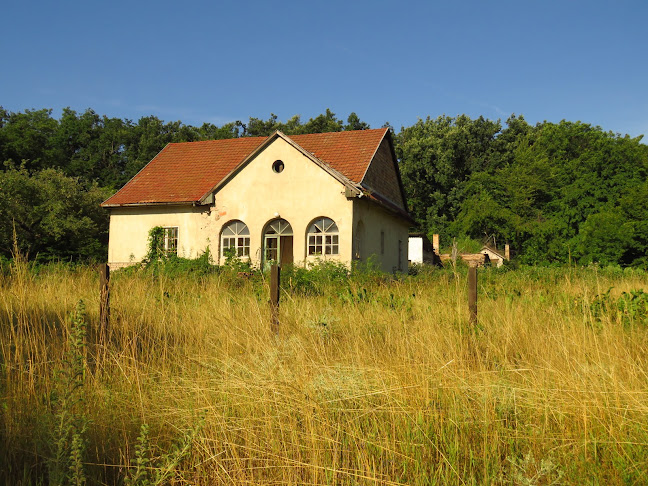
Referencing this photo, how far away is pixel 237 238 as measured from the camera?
21.9 meters

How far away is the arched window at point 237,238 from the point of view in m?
21.8

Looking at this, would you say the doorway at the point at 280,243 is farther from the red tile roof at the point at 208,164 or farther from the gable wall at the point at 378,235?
the red tile roof at the point at 208,164

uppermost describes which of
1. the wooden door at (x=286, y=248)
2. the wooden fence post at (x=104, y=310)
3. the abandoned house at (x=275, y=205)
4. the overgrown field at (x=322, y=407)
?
the abandoned house at (x=275, y=205)

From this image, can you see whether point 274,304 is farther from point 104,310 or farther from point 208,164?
point 208,164

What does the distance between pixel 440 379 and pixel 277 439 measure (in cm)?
141

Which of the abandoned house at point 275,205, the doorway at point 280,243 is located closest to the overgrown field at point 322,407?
the abandoned house at point 275,205

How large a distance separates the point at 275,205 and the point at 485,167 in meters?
41.0

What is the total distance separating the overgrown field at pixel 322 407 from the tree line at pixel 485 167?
32534mm

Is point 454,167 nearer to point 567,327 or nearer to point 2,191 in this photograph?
point 2,191

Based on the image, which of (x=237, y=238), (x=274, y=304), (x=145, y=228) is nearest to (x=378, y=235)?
(x=237, y=238)

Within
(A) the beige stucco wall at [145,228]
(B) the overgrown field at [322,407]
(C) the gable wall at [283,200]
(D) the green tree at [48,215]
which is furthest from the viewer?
(D) the green tree at [48,215]

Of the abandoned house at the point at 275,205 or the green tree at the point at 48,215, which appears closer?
the abandoned house at the point at 275,205

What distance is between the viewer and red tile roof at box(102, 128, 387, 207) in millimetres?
22594

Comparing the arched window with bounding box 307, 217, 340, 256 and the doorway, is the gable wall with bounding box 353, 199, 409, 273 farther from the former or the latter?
the doorway
